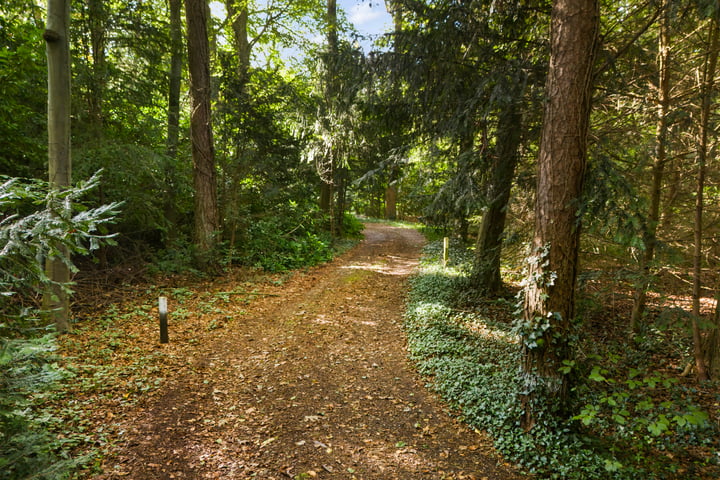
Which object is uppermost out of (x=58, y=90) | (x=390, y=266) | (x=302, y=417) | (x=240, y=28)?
(x=240, y=28)

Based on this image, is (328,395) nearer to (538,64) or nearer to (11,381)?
(11,381)

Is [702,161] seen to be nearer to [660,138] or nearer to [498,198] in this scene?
[660,138]

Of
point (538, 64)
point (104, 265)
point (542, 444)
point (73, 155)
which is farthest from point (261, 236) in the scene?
point (542, 444)

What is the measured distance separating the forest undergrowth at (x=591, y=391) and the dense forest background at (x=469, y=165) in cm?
9

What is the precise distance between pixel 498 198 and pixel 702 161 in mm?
2917

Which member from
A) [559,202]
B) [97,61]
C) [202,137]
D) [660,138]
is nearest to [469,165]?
[559,202]

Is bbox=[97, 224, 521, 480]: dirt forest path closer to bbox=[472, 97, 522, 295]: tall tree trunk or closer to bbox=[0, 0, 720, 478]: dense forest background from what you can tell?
bbox=[0, 0, 720, 478]: dense forest background

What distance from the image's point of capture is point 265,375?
541cm

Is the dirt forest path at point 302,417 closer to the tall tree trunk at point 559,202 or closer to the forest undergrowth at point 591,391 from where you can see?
the forest undergrowth at point 591,391

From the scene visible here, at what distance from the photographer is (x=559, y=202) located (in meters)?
4.12

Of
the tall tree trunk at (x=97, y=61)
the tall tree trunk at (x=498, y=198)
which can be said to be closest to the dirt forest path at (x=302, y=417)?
the tall tree trunk at (x=498, y=198)

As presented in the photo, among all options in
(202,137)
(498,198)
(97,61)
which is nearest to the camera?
(498,198)

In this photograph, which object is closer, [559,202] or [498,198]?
[559,202]

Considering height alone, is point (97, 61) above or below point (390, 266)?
above
